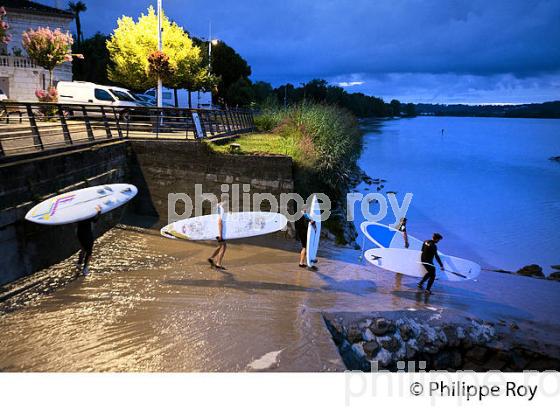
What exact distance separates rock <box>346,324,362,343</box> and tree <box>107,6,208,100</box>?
21999 millimetres

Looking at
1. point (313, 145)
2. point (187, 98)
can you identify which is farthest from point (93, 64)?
point (313, 145)

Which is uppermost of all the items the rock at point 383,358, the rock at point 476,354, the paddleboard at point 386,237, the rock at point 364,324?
the paddleboard at point 386,237

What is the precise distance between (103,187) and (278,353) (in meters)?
6.73

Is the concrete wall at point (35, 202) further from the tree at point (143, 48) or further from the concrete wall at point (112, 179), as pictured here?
the tree at point (143, 48)

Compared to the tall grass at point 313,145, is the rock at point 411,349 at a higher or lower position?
lower

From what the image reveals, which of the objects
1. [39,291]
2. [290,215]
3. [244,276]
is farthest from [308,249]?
[39,291]

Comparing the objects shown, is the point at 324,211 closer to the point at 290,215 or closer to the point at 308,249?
the point at 290,215

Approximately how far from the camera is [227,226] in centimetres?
1101

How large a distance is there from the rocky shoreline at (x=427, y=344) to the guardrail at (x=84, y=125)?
7.46 m

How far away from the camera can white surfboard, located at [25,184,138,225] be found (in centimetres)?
841

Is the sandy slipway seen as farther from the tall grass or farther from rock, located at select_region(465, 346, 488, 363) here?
the tall grass

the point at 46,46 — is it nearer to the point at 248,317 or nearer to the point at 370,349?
the point at 248,317

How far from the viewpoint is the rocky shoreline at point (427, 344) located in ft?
25.1

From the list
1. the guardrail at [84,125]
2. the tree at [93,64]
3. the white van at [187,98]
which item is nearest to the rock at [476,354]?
the guardrail at [84,125]
